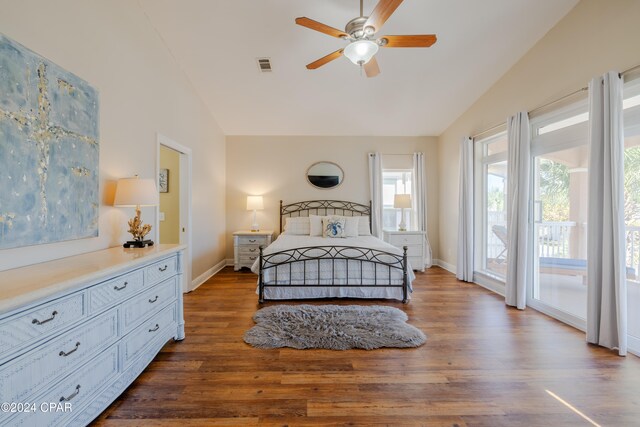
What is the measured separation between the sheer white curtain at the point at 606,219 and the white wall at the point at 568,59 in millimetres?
277

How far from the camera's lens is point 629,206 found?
246cm

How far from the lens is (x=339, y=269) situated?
11.7 feet

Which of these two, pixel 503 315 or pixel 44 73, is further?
pixel 503 315

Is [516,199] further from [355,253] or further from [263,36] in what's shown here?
[263,36]

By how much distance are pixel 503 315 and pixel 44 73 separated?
14.9ft

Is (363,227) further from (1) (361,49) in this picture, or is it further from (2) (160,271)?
(2) (160,271)

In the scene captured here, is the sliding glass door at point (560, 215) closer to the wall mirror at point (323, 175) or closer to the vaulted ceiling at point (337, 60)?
the vaulted ceiling at point (337, 60)

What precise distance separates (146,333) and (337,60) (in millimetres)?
3596

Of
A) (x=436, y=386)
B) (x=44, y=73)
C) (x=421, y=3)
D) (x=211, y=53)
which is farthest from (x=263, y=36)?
(x=436, y=386)

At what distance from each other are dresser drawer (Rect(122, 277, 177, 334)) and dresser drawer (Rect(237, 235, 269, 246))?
2640 mm

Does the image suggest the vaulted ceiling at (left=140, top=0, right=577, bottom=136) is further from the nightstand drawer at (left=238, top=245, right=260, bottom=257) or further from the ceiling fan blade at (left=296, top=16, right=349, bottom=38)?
the nightstand drawer at (left=238, top=245, right=260, bottom=257)

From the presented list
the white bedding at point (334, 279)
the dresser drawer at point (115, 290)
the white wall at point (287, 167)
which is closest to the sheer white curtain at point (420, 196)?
the white wall at point (287, 167)

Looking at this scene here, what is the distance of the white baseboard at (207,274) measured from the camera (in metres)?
4.07

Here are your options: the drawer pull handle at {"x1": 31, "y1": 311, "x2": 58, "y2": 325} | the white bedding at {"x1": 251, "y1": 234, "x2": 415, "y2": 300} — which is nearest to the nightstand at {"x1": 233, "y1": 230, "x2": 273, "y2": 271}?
the white bedding at {"x1": 251, "y1": 234, "x2": 415, "y2": 300}
